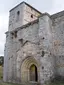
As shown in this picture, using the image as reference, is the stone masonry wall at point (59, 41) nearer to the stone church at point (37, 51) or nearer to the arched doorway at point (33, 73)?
the stone church at point (37, 51)

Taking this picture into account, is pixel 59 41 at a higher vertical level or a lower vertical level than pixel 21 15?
lower

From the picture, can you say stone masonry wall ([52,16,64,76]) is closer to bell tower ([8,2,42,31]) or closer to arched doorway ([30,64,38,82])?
arched doorway ([30,64,38,82])

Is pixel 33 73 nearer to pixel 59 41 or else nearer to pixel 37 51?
pixel 37 51

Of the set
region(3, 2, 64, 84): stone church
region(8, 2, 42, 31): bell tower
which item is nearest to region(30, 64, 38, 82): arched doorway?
region(3, 2, 64, 84): stone church

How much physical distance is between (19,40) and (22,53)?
1828 millimetres

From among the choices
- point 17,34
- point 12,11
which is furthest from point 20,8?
point 17,34

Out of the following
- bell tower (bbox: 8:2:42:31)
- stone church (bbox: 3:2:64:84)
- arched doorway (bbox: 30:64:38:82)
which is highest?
bell tower (bbox: 8:2:42:31)

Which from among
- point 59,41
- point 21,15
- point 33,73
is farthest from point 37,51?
point 21,15

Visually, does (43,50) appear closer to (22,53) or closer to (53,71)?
(53,71)

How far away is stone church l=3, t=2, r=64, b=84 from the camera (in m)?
10.6

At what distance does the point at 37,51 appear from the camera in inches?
448

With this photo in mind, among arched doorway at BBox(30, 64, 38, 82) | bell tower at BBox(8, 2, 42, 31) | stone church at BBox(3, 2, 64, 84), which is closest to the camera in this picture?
stone church at BBox(3, 2, 64, 84)

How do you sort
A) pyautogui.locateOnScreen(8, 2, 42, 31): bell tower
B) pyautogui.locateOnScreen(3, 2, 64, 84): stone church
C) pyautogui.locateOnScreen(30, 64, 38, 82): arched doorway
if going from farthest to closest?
pyautogui.locateOnScreen(8, 2, 42, 31): bell tower
pyautogui.locateOnScreen(30, 64, 38, 82): arched doorway
pyautogui.locateOnScreen(3, 2, 64, 84): stone church

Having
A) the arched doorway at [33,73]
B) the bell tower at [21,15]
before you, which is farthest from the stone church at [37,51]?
the bell tower at [21,15]
